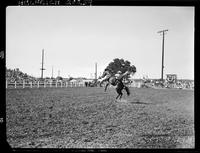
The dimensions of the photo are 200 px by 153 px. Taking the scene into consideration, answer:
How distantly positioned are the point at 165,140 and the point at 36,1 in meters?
3.11

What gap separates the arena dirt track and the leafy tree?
842 mm

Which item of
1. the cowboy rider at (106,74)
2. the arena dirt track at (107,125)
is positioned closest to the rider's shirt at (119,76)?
the cowboy rider at (106,74)

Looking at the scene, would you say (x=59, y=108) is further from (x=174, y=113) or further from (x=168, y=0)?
(x=168, y=0)

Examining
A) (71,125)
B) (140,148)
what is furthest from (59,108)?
(140,148)

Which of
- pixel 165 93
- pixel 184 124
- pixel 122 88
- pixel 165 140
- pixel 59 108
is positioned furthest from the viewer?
pixel 165 93

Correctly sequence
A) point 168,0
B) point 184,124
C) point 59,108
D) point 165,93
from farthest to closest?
point 165,93
point 59,108
point 184,124
point 168,0

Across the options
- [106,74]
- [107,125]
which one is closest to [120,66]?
[106,74]

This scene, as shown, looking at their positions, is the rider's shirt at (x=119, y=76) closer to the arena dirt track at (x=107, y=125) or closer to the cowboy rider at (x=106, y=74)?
the cowboy rider at (x=106, y=74)

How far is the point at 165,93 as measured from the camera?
18.4ft

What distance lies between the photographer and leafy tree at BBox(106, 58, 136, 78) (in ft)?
13.5

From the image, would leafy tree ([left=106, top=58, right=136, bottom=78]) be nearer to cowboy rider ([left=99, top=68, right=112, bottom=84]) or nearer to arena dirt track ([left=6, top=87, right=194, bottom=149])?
cowboy rider ([left=99, top=68, right=112, bottom=84])

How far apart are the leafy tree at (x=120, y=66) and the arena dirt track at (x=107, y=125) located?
0.84m

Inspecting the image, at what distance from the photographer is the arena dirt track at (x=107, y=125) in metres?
3.61

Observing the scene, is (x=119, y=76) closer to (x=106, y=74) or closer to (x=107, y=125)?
(x=106, y=74)
